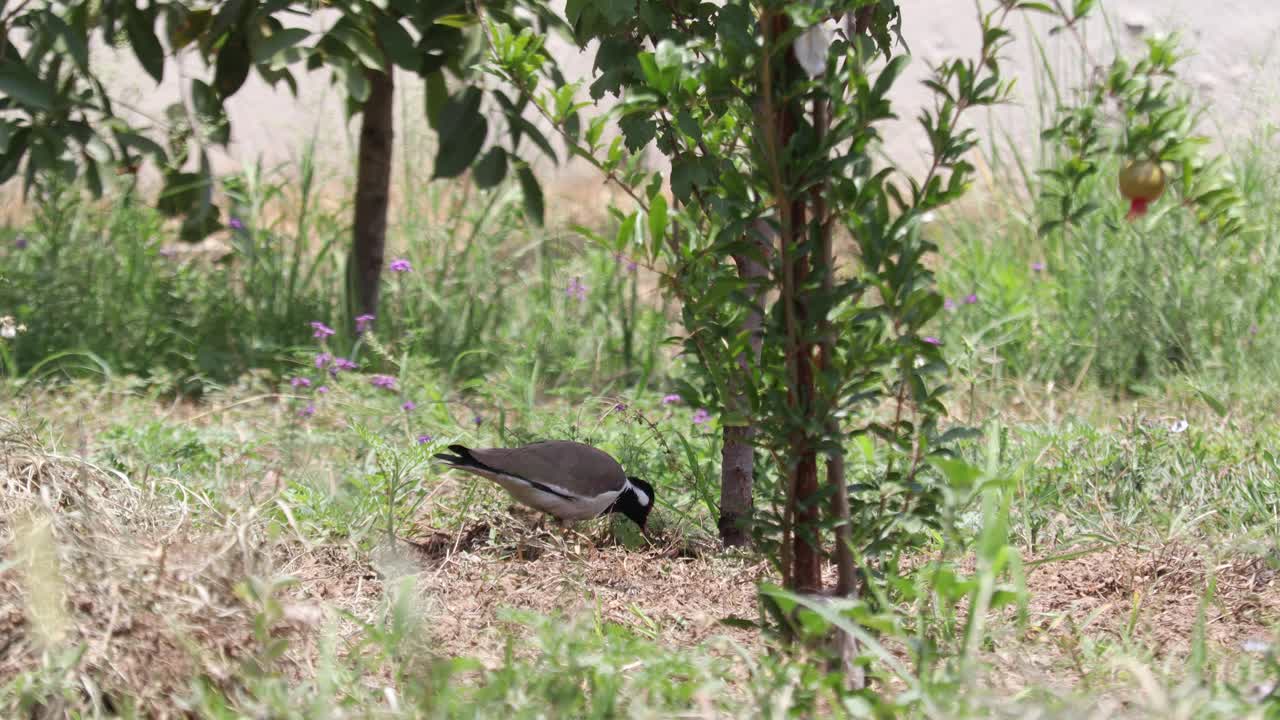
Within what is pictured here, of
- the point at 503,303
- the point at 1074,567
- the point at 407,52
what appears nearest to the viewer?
the point at 1074,567

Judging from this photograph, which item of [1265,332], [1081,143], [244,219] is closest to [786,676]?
[1081,143]

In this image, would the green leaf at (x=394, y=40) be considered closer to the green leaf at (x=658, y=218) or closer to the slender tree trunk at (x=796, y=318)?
the green leaf at (x=658, y=218)

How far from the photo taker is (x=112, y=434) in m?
3.91

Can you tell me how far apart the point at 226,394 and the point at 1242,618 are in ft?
10.1

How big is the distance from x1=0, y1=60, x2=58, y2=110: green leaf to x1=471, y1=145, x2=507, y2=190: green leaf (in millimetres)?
1157

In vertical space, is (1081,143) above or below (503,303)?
above

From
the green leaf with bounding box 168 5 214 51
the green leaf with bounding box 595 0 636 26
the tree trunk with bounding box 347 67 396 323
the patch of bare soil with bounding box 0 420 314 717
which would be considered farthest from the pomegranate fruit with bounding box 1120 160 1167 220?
the tree trunk with bounding box 347 67 396 323

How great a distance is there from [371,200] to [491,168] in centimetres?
102

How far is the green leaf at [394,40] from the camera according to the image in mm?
3764

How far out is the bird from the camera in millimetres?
3166

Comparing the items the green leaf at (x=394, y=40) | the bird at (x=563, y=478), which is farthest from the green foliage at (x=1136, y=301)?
the green leaf at (x=394, y=40)

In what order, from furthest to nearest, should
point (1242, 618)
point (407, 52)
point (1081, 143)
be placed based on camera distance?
point (407, 52)
point (1242, 618)
point (1081, 143)

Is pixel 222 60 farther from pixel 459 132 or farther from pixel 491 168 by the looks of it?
pixel 491 168

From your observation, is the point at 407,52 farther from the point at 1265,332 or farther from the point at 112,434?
the point at 1265,332
